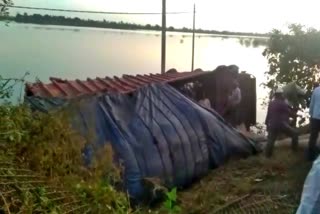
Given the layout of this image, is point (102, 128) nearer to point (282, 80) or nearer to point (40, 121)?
point (40, 121)

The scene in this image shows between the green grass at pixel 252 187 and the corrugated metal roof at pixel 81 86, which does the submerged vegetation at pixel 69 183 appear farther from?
the corrugated metal roof at pixel 81 86

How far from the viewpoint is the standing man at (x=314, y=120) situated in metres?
7.33

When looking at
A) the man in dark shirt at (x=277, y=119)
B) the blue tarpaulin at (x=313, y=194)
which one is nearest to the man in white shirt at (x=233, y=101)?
the man in dark shirt at (x=277, y=119)

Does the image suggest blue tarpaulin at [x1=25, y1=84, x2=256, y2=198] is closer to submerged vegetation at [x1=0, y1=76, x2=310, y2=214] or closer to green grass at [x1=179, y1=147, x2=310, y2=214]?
green grass at [x1=179, y1=147, x2=310, y2=214]

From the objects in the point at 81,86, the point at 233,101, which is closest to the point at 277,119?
the point at 233,101

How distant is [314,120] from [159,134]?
2.30 m

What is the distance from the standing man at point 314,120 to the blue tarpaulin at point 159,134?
1210 millimetres

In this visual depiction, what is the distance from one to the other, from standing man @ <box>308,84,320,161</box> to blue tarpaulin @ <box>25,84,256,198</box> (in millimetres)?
1210

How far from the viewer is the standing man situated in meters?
7.33

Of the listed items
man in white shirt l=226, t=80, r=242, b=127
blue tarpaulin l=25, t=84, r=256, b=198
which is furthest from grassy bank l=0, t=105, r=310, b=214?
man in white shirt l=226, t=80, r=242, b=127

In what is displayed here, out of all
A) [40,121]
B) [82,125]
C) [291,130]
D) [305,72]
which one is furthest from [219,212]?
[305,72]

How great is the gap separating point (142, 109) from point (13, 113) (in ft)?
12.3

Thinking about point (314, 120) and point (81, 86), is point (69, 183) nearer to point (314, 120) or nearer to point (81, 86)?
point (81, 86)

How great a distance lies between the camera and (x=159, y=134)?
721 cm
